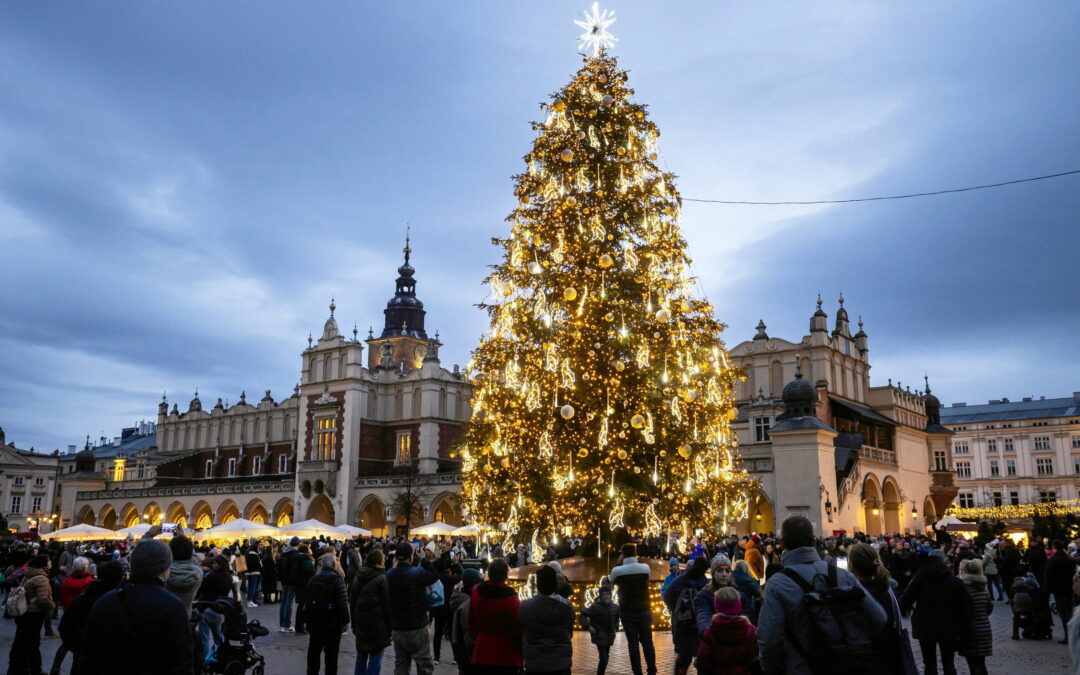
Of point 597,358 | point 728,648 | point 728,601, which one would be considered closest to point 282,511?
point 597,358

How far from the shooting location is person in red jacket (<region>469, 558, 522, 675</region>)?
246 inches

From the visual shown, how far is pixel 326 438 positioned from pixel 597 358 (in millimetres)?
37502

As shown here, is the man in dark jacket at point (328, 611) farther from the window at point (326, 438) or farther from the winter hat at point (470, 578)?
the window at point (326, 438)

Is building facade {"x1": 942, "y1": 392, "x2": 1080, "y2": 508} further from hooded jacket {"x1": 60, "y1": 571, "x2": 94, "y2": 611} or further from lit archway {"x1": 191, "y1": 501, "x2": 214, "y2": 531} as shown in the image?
hooded jacket {"x1": 60, "y1": 571, "x2": 94, "y2": 611}

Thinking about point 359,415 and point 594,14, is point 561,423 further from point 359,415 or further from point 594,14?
point 359,415

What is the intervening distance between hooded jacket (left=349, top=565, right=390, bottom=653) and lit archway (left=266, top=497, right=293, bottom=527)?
44.1 m

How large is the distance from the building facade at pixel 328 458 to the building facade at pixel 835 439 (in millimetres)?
14932

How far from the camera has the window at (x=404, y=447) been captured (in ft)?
161

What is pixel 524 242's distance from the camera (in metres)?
15.5

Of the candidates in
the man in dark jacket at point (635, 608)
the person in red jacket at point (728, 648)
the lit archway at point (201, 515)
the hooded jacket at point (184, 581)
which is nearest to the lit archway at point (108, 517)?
the lit archway at point (201, 515)

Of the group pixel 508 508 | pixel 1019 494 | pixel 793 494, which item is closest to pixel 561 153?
pixel 508 508

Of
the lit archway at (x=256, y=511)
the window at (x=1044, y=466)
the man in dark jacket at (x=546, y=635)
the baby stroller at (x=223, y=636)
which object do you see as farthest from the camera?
the window at (x=1044, y=466)

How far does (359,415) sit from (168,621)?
150 feet

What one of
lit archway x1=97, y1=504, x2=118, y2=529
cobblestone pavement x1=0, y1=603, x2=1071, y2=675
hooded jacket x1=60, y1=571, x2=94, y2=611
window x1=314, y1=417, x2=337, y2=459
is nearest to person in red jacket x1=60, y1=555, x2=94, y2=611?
hooded jacket x1=60, y1=571, x2=94, y2=611
